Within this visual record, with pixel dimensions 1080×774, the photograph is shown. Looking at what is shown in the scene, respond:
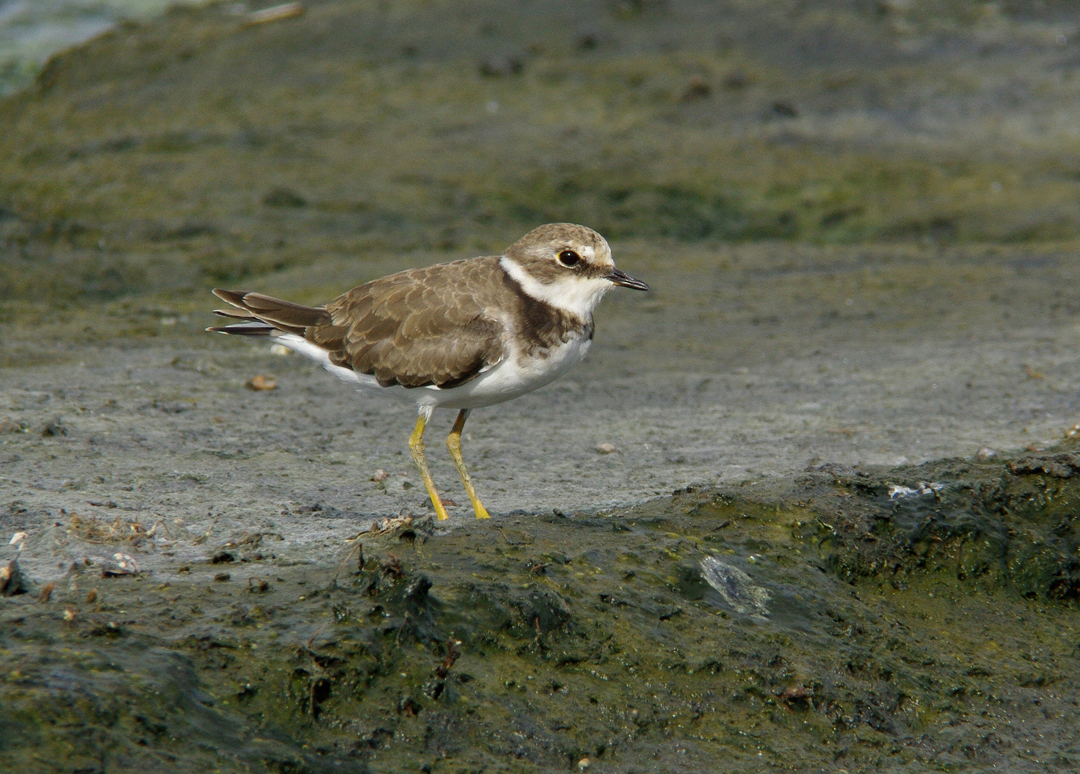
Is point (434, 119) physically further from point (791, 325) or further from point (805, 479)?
point (805, 479)

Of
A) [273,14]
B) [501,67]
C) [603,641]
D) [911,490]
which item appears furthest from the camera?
[273,14]

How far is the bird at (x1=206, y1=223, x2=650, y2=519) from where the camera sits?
598 cm

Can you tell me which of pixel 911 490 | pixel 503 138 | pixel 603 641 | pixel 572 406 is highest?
pixel 603 641

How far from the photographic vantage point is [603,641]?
15.1 feet

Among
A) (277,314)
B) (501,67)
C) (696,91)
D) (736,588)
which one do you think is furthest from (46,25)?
(736,588)

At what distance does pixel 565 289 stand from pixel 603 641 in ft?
7.30

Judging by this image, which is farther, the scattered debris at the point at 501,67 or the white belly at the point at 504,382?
the scattered debris at the point at 501,67

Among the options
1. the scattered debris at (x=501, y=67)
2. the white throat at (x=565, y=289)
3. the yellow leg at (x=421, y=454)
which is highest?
the white throat at (x=565, y=289)

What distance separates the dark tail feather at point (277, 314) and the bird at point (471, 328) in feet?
0.11

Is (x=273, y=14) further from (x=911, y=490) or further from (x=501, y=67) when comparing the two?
(x=911, y=490)

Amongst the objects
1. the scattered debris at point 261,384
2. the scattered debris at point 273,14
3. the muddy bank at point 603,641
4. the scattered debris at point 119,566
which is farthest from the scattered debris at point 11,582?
the scattered debris at point 273,14

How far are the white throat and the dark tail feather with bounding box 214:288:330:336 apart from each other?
1204 millimetres

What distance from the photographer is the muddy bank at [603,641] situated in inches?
153

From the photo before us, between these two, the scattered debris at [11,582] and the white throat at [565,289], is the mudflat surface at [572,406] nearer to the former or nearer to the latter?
the scattered debris at [11,582]
